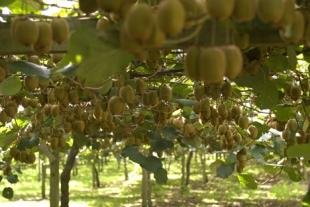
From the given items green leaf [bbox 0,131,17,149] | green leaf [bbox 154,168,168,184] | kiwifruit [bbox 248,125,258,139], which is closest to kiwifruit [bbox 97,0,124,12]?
kiwifruit [bbox 248,125,258,139]

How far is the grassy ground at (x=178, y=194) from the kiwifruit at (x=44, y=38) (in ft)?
41.4

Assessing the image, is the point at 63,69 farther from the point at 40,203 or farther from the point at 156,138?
the point at 40,203

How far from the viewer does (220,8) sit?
0.86 meters

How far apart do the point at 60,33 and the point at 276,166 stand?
8.06 feet

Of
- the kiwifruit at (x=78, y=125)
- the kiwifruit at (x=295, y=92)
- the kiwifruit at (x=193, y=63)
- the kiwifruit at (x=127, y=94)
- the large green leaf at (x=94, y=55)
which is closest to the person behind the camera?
the kiwifruit at (x=193, y=63)

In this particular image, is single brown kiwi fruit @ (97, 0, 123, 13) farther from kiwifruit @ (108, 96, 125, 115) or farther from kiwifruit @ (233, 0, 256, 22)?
kiwifruit @ (108, 96, 125, 115)

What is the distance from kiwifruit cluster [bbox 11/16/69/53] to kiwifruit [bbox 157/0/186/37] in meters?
0.34

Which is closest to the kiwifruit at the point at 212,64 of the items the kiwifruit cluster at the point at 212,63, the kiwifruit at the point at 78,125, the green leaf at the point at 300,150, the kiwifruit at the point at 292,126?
the kiwifruit cluster at the point at 212,63

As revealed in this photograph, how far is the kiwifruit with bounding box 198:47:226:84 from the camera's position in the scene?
0.90m

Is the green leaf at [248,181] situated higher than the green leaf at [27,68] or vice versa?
the green leaf at [27,68]

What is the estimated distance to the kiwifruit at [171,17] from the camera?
0.83m

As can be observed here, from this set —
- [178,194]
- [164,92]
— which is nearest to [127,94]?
[164,92]

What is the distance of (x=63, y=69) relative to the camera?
1396mm

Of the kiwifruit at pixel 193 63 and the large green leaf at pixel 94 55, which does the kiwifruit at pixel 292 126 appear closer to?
the large green leaf at pixel 94 55
